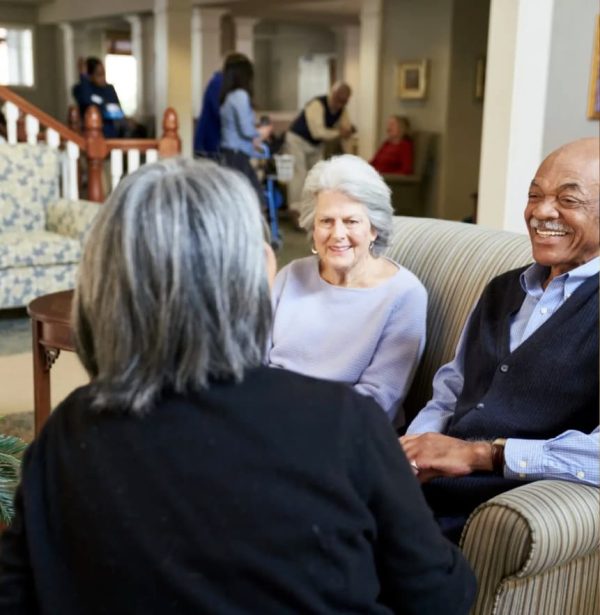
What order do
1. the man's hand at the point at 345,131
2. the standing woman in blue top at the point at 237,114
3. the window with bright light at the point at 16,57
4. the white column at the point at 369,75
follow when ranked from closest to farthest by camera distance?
the standing woman in blue top at the point at 237,114 < the white column at the point at 369,75 < the man's hand at the point at 345,131 < the window with bright light at the point at 16,57

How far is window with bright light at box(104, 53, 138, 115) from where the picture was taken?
1448 cm

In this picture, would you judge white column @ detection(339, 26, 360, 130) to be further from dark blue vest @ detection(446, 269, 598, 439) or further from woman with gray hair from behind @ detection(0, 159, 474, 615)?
woman with gray hair from behind @ detection(0, 159, 474, 615)

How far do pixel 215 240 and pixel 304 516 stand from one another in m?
0.33

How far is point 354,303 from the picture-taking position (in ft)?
7.33

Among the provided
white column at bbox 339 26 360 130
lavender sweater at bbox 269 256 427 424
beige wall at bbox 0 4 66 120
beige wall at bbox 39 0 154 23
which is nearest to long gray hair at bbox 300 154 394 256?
lavender sweater at bbox 269 256 427 424

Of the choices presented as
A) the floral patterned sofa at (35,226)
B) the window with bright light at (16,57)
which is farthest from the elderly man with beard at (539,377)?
the window with bright light at (16,57)

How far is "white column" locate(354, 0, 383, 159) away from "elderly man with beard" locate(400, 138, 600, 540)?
7.43 meters

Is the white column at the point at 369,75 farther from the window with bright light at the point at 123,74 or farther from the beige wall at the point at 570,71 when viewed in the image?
the window with bright light at the point at 123,74

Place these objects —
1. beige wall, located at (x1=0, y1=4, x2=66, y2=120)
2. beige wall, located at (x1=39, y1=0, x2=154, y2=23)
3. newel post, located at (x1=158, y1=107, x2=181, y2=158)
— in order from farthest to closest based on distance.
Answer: beige wall, located at (x1=0, y1=4, x2=66, y2=120), beige wall, located at (x1=39, y1=0, x2=154, y2=23), newel post, located at (x1=158, y1=107, x2=181, y2=158)

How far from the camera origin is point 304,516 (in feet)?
3.26

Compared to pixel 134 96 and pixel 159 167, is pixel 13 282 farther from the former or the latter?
pixel 134 96

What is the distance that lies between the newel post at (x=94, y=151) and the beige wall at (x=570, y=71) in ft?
10.1

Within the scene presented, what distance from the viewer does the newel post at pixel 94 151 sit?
232 inches

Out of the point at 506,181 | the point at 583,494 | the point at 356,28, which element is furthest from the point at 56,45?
the point at 583,494
